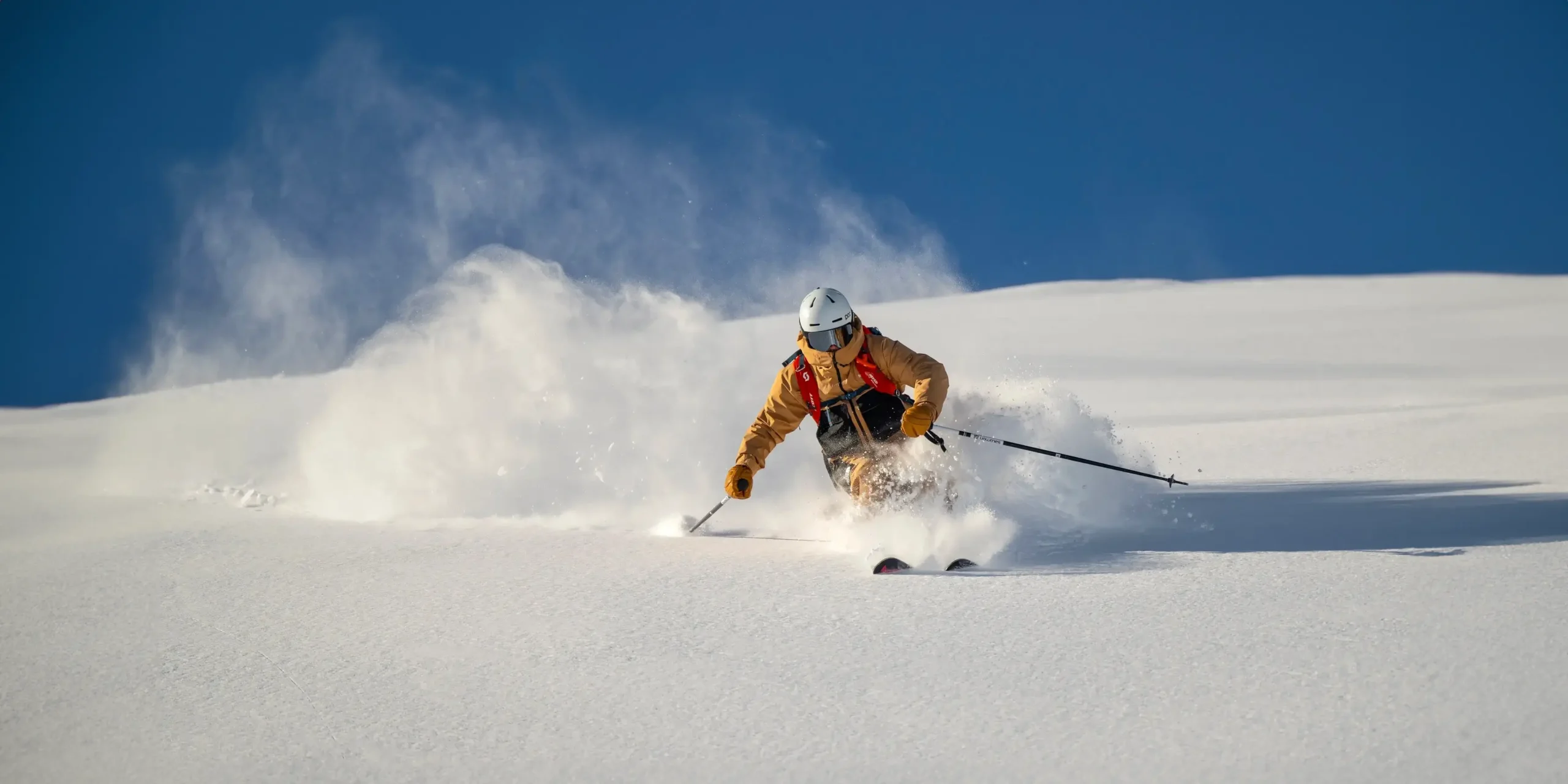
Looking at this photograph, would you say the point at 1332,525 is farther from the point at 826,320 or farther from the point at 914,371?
the point at 826,320

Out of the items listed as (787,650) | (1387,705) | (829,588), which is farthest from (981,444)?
(1387,705)

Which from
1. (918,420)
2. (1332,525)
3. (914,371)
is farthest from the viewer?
(914,371)

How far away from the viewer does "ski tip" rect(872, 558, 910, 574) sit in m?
5.37

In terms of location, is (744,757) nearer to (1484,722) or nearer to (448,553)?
(1484,722)

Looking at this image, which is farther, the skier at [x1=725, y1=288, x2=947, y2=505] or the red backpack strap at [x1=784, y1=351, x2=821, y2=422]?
the red backpack strap at [x1=784, y1=351, x2=821, y2=422]

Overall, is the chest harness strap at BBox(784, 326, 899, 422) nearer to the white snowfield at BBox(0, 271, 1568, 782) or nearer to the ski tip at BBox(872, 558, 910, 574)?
the white snowfield at BBox(0, 271, 1568, 782)

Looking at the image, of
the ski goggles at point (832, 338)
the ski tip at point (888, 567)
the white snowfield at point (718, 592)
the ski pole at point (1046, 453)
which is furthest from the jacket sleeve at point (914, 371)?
the ski tip at point (888, 567)

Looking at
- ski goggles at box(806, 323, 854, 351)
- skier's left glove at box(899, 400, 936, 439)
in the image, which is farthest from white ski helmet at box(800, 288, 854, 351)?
skier's left glove at box(899, 400, 936, 439)

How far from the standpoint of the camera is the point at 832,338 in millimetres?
6430

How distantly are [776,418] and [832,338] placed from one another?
0.68 m

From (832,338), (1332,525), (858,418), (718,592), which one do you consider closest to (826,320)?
(832,338)

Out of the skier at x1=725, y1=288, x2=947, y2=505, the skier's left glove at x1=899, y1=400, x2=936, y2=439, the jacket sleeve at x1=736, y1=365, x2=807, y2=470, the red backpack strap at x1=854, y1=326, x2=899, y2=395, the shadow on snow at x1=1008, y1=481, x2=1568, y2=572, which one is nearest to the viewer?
the shadow on snow at x1=1008, y1=481, x2=1568, y2=572

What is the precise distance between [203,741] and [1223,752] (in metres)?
3.26

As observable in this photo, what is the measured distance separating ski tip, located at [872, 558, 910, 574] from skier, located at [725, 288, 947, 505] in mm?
1027
